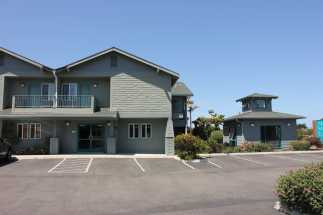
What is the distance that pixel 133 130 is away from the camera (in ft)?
83.5

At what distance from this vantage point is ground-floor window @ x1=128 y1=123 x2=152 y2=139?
25391 mm

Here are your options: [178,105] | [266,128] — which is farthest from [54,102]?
[266,128]

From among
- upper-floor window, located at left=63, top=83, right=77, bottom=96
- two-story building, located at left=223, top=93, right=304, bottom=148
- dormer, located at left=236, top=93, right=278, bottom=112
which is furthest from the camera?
dormer, located at left=236, top=93, right=278, bottom=112

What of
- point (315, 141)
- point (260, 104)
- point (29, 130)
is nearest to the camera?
point (29, 130)

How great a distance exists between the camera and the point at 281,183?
8.12 m

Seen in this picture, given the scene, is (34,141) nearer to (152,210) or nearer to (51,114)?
(51,114)

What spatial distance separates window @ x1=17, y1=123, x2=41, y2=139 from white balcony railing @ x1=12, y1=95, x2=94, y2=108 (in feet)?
5.42

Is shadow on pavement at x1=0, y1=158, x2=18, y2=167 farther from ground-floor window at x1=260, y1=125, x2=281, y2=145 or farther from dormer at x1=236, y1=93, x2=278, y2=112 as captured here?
dormer at x1=236, y1=93, x2=278, y2=112

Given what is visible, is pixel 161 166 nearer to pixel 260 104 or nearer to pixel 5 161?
pixel 5 161

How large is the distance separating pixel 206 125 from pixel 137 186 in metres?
23.7

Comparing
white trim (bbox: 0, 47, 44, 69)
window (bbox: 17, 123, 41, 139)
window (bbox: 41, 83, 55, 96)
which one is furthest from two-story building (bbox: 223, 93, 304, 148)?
white trim (bbox: 0, 47, 44, 69)

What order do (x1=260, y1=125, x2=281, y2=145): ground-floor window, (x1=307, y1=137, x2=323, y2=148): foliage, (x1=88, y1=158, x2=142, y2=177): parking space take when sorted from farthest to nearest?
1. (x1=307, y1=137, x2=323, y2=148): foliage
2. (x1=260, y1=125, x2=281, y2=145): ground-floor window
3. (x1=88, y1=158, x2=142, y2=177): parking space

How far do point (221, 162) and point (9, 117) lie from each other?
52.5 feet

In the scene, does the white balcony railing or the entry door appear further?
the entry door
